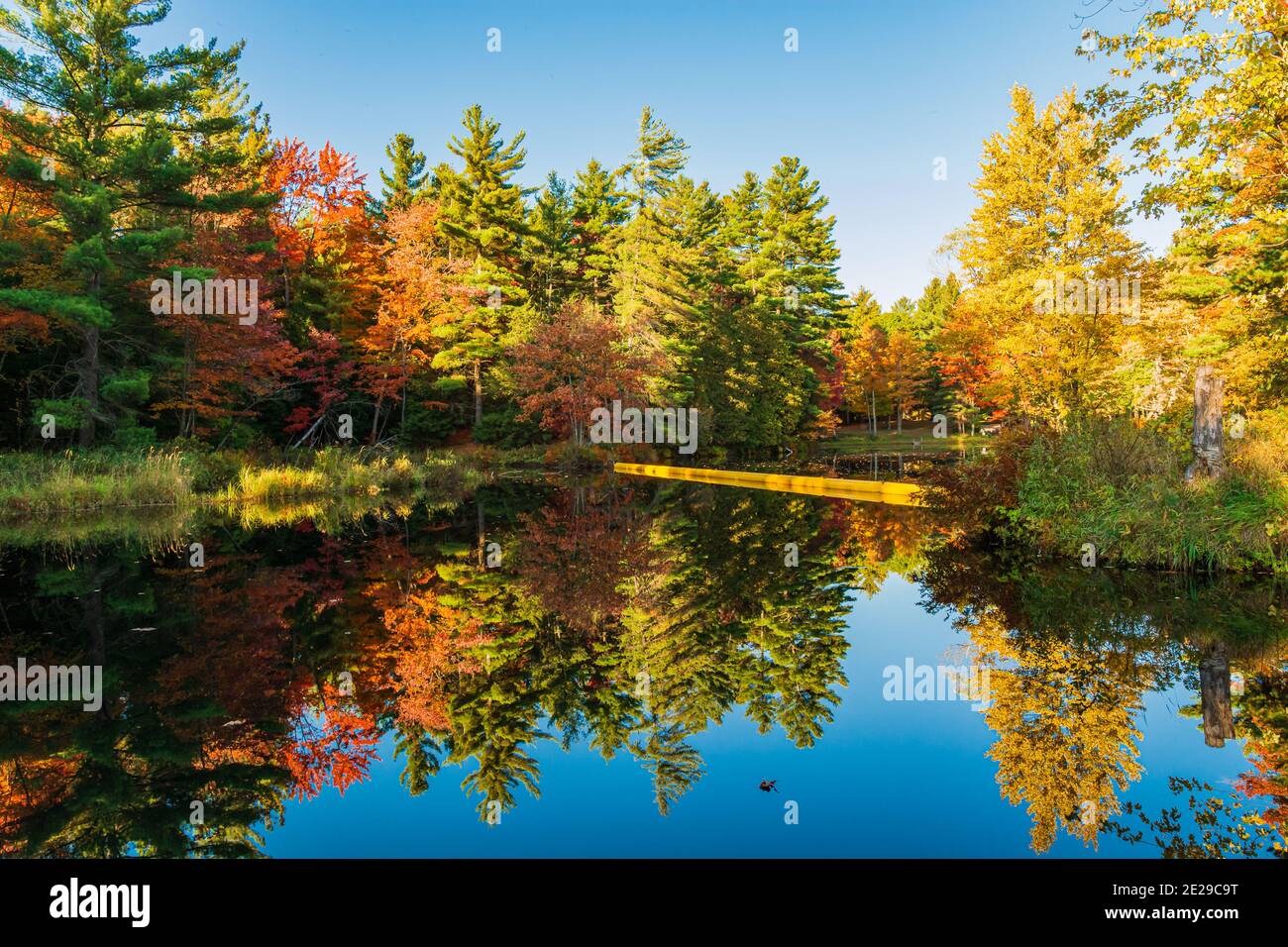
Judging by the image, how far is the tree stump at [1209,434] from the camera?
9.09m

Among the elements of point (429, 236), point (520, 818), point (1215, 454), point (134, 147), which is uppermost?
point (429, 236)

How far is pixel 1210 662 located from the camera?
5051 mm

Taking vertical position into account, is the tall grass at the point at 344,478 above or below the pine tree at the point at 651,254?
below

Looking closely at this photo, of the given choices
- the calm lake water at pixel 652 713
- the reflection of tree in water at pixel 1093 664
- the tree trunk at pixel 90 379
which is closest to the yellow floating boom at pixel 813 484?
the reflection of tree in water at pixel 1093 664

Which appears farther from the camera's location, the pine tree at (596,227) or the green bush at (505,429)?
the pine tree at (596,227)

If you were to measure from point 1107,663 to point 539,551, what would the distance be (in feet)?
23.4

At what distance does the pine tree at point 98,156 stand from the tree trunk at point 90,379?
0.02 metres

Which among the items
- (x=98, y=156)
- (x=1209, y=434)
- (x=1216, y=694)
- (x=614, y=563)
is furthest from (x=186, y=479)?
(x=1209, y=434)

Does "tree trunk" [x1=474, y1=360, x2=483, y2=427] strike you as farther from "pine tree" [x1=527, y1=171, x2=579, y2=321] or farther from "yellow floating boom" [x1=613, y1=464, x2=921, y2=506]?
"yellow floating boom" [x1=613, y1=464, x2=921, y2=506]

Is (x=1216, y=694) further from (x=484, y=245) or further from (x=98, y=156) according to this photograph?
(x=484, y=245)

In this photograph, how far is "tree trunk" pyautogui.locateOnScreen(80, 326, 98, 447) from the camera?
16.9 metres

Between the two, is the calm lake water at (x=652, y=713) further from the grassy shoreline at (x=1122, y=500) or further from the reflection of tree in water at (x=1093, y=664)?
the grassy shoreline at (x=1122, y=500)

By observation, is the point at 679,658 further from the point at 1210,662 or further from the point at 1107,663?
the point at 1210,662
